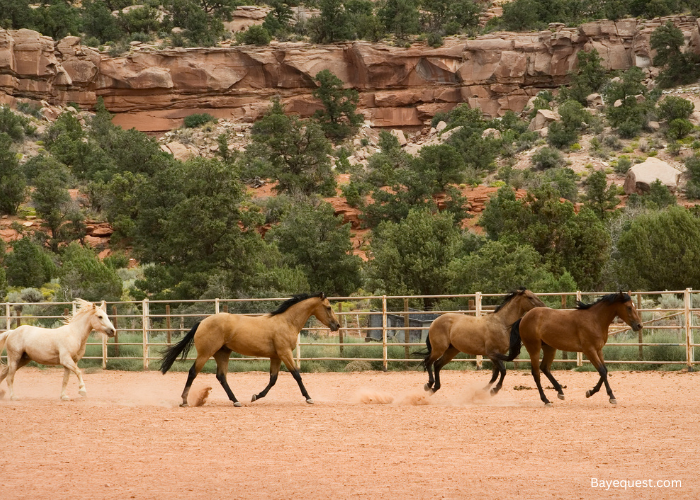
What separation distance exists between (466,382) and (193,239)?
20.8 metres

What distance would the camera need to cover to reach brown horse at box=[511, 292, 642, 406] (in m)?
12.5

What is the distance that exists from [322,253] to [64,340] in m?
26.1

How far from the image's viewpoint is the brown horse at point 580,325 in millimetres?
12523

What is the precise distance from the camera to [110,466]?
28.6ft

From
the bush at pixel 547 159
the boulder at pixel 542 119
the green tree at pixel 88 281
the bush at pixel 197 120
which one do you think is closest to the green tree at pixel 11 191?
the green tree at pixel 88 281

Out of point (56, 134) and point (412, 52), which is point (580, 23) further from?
point (56, 134)

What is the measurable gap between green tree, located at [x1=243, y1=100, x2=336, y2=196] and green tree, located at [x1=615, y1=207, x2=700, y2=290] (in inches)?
1219

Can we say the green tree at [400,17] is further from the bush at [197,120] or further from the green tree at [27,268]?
the green tree at [27,268]

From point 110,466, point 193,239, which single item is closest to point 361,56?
point 193,239

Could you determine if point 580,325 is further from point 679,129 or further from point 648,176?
point 679,129

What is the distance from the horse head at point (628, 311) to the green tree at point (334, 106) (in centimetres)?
6926

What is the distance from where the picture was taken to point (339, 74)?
282ft

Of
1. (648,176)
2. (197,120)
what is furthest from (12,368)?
(197,120)

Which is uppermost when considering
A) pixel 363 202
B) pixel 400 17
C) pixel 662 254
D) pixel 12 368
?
pixel 400 17
